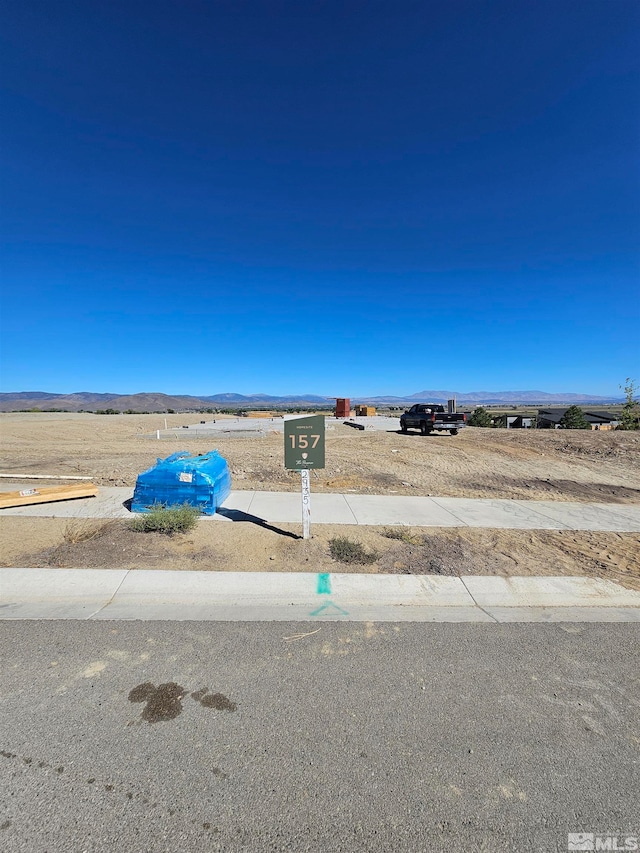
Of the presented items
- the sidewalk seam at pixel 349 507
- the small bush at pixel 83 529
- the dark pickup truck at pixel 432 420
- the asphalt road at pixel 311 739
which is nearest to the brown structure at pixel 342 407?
the dark pickup truck at pixel 432 420

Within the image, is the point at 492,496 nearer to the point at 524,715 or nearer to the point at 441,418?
the point at 524,715

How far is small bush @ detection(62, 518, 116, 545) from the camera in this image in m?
5.11

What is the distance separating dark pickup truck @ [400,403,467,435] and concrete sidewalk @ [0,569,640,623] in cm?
1660

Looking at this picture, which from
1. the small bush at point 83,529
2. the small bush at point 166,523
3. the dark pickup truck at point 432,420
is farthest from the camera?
the dark pickup truck at point 432,420

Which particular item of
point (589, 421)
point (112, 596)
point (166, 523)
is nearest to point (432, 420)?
point (166, 523)

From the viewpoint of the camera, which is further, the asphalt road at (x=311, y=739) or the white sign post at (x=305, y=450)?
the white sign post at (x=305, y=450)

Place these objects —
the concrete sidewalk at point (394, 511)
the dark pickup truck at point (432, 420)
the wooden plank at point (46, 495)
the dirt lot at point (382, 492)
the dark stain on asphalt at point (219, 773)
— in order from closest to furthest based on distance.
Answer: the dark stain on asphalt at point (219, 773), the dirt lot at point (382, 492), the concrete sidewalk at point (394, 511), the wooden plank at point (46, 495), the dark pickup truck at point (432, 420)

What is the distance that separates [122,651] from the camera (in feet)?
9.80

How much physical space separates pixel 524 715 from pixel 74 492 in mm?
7829

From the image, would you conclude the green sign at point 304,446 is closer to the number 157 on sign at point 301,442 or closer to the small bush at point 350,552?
the number 157 on sign at point 301,442

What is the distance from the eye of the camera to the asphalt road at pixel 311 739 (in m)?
1.77

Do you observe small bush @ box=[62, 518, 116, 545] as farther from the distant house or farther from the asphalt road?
the distant house

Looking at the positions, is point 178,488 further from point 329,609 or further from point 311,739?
point 311,739

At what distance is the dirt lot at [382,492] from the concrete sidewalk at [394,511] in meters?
0.40
